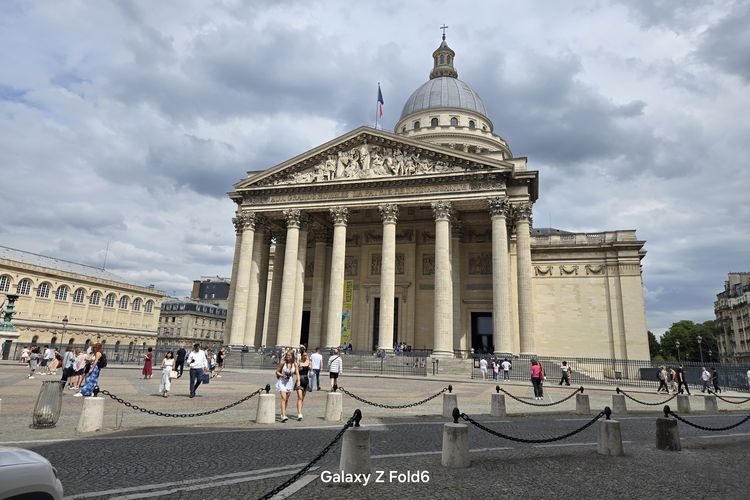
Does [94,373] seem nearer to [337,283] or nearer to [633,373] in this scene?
[337,283]

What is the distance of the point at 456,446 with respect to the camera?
698cm

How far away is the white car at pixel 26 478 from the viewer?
2.86 metres

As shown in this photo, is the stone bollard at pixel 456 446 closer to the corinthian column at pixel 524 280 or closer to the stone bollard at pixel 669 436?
the stone bollard at pixel 669 436

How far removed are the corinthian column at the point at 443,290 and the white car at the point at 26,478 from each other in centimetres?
2904

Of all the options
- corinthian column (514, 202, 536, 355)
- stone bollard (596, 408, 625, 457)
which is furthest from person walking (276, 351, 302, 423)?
corinthian column (514, 202, 536, 355)

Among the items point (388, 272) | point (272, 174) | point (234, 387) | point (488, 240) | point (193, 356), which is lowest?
point (234, 387)

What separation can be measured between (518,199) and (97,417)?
3085 cm

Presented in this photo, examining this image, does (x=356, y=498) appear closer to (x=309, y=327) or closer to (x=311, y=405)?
(x=311, y=405)

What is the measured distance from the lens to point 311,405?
1456 centimetres

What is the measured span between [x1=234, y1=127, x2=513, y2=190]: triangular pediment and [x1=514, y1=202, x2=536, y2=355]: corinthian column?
4.37m

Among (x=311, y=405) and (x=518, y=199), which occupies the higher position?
(x=518, y=199)

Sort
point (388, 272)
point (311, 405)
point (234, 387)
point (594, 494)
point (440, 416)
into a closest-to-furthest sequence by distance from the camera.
Answer: point (594, 494)
point (440, 416)
point (311, 405)
point (234, 387)
point (388, 272)

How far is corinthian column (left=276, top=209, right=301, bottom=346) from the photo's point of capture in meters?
35.6

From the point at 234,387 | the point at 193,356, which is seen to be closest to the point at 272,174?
the point at 234,387
